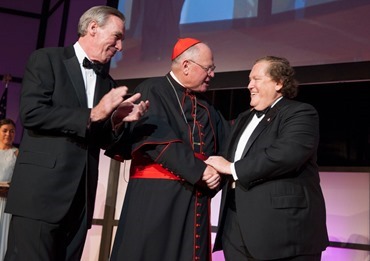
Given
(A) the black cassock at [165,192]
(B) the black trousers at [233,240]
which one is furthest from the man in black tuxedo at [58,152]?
(B) the black trousers at [233,240]

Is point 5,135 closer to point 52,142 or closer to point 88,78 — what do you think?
point 88,78

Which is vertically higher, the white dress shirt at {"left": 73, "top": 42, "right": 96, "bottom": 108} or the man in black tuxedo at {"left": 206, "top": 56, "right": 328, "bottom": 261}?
the white dress shirt at {"left": 73, "top": 42, "right": 96, "bottom": 108}

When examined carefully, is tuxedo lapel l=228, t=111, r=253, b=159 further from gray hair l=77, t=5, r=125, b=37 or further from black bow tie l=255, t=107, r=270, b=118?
gray hair l=77, t=5, r=125, b=37

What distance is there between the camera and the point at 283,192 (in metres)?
2.33

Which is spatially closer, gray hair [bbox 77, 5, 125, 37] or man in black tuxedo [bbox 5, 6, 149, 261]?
man in black tuxedo [bbox 5, 6, 149, 261]

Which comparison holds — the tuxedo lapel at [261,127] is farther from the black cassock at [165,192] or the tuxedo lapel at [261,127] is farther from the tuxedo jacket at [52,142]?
the tuxedo jacket at [52,142]

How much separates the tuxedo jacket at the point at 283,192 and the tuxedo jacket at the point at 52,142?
0.72 meters

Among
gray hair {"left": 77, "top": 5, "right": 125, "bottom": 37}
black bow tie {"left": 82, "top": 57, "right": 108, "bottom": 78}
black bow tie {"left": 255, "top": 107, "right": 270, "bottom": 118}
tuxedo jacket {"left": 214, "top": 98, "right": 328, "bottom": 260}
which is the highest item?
gray hair {"left": 77, "top": 5, "right": 125, "bottom": 37}

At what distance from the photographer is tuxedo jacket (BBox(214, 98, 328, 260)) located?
2.29 m

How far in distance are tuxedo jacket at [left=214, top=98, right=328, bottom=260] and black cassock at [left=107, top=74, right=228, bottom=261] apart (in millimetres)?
283

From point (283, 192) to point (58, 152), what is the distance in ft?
3.28

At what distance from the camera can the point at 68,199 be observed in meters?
2.11

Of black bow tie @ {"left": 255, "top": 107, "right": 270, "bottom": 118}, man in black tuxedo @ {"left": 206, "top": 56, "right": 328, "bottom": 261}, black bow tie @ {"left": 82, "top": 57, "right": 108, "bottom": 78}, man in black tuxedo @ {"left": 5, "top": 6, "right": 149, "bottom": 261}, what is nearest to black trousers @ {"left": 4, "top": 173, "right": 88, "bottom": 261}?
man in black tuxedo @ {"left": 5, "top": 6, "right": 149, "bottom": 261}

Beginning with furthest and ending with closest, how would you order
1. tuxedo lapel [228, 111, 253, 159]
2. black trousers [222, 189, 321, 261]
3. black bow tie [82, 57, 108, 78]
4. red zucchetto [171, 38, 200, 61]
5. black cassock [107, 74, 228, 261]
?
red zucchetto [171, 38, 200, 61] < tuxedo lapel [228, 111, 253, 159] < black cassock [107, 74, 228, 261] < black trousers [222, 189, 321, 261] < black bow tie [82, 57, 108, 78]
